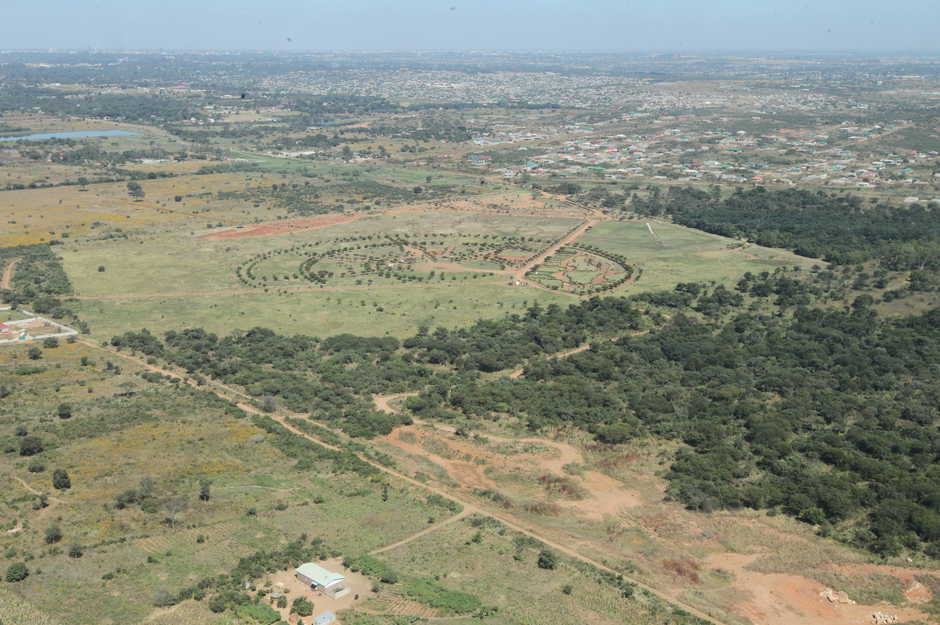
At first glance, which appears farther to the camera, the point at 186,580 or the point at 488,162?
the point at 488,162

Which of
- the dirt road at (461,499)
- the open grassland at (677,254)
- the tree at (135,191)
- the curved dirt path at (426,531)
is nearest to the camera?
the dirt road at (461,499)

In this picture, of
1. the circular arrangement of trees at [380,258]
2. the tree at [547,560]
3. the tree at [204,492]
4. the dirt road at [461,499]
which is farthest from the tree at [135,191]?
the tree at [547,560]

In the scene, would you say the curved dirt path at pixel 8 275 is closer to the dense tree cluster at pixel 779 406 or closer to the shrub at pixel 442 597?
the dense tree cluster at pixel 779 406

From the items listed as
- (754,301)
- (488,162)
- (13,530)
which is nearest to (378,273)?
(754,301)

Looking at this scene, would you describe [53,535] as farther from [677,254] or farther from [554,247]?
[677,254]

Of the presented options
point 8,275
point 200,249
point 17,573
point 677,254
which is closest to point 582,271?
point 677,254

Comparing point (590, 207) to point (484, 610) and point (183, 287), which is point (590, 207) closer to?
point (183, 287)

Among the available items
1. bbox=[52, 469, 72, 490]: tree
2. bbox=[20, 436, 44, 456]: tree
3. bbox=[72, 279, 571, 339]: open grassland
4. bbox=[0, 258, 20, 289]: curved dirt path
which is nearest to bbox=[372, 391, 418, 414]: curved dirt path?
bbox=[72, 279, 571, 339]: open grassland

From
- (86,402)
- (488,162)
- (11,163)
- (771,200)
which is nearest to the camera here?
(86,402)

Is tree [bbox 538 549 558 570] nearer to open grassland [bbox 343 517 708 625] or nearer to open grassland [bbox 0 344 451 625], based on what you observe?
open grassland [bbox 343 517 708 625]
